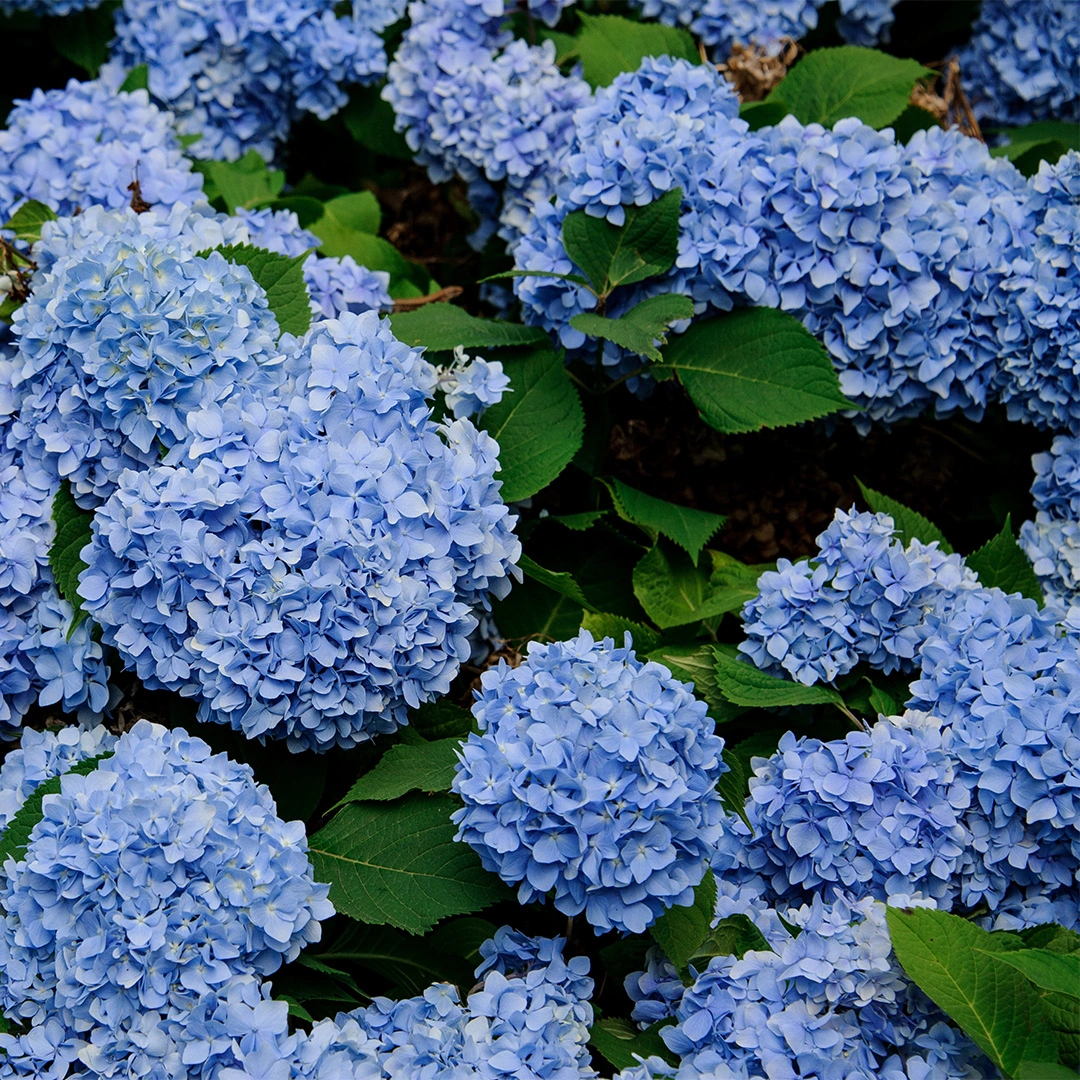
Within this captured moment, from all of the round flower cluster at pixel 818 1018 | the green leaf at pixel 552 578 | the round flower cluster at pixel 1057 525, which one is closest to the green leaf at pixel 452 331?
the green leaf at pixel 552 578

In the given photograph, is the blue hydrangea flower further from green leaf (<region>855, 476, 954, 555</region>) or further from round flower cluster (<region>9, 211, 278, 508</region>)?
green leaf (<region>855, 476, 954, 555</region>)

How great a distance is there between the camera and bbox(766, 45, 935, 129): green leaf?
2625 millimetres

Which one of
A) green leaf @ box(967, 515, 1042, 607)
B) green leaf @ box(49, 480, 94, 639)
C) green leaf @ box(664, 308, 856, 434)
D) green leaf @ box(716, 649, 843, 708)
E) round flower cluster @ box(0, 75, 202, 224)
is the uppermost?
round flower cluster @ box(0, 75, 202, 224)

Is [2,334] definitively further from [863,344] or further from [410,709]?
[863,344]

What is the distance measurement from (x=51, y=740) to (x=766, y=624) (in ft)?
3.80

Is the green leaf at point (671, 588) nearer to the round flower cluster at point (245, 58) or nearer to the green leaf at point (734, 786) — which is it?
the green leaf at point (734, 786)

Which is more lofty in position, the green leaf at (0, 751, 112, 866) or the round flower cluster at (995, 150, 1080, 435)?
the round flower cluster at (995, 150, 1080, 435)

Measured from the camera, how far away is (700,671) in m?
2.05

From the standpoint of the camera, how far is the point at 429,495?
179cm

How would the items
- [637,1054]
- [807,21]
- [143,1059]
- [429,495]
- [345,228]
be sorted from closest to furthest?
[143,1059], [637,1054], [429,495], [345,228], [807,21]

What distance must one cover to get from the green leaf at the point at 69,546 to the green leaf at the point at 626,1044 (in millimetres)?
991

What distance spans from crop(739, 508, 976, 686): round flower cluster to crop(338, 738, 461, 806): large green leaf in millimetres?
551

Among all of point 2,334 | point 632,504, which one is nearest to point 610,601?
point 632,504

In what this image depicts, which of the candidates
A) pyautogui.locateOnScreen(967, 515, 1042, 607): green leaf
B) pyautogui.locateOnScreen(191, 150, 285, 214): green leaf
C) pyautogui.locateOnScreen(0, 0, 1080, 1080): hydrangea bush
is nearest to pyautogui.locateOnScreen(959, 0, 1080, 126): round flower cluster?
pyautogui.locateOnScreen(0, 0, 1080, 1080): hydrangea bush
